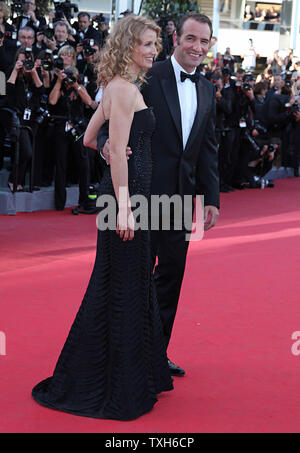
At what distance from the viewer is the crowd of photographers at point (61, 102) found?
24.0ft

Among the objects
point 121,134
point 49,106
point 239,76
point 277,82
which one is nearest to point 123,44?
point 121,134

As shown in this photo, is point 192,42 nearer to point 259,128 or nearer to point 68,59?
point 68,59

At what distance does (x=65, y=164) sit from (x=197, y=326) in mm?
3995

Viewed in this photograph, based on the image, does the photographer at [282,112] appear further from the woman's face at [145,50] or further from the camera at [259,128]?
the woman's face at [145,50]

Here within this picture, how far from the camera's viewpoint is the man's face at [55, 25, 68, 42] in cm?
815

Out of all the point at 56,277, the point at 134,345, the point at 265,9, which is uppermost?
the point at 265,9

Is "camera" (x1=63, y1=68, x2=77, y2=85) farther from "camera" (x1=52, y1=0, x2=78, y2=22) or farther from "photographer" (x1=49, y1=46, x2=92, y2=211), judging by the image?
"camera" (x1=52, y1=0, x2=78, y2=22)

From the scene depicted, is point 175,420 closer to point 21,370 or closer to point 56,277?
point 21,370

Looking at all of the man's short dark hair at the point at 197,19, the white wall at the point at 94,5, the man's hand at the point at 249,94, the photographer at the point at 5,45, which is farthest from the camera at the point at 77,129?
the white wall at the point at 94,5

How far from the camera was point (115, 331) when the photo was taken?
295cm

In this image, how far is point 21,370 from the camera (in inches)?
131

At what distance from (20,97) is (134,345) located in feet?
15.9

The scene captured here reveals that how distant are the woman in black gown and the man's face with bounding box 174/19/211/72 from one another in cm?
29

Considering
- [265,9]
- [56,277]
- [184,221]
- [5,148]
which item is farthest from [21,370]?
[265,9]
